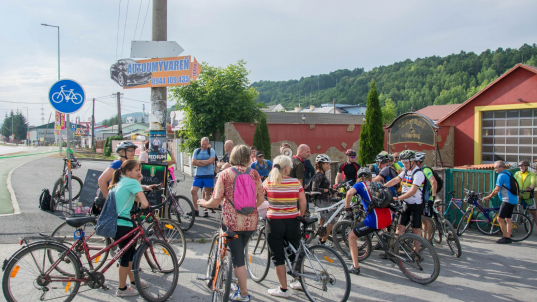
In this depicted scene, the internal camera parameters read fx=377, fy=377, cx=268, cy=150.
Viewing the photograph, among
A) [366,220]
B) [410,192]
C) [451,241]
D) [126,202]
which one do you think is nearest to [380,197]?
[366,220]

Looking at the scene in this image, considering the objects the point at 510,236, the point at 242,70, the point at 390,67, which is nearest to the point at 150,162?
the point at 510,236

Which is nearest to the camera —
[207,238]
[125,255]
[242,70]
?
[125,255]

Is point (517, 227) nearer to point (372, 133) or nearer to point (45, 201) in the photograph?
point (372, 133)

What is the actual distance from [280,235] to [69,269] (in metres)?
2.33

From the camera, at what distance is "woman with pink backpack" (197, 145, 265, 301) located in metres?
3.95

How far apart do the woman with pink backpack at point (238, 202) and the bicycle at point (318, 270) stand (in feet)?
2.13

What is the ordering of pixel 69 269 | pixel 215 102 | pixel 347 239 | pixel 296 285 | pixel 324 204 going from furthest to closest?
pixel 215 102, pixel 324 204, pixel 347 239, pixel 296 285, pixel 69 269

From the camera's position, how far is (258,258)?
17.1 feet

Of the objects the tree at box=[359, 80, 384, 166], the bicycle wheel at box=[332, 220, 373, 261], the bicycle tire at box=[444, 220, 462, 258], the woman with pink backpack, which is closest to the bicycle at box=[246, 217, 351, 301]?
the woman with pink backpack

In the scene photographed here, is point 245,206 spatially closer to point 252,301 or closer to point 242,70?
point 252,301

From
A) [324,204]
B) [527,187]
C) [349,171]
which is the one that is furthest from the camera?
[527,187]

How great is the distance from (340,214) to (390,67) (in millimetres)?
119038

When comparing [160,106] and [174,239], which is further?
[160,106]

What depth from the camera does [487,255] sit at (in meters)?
6.40
